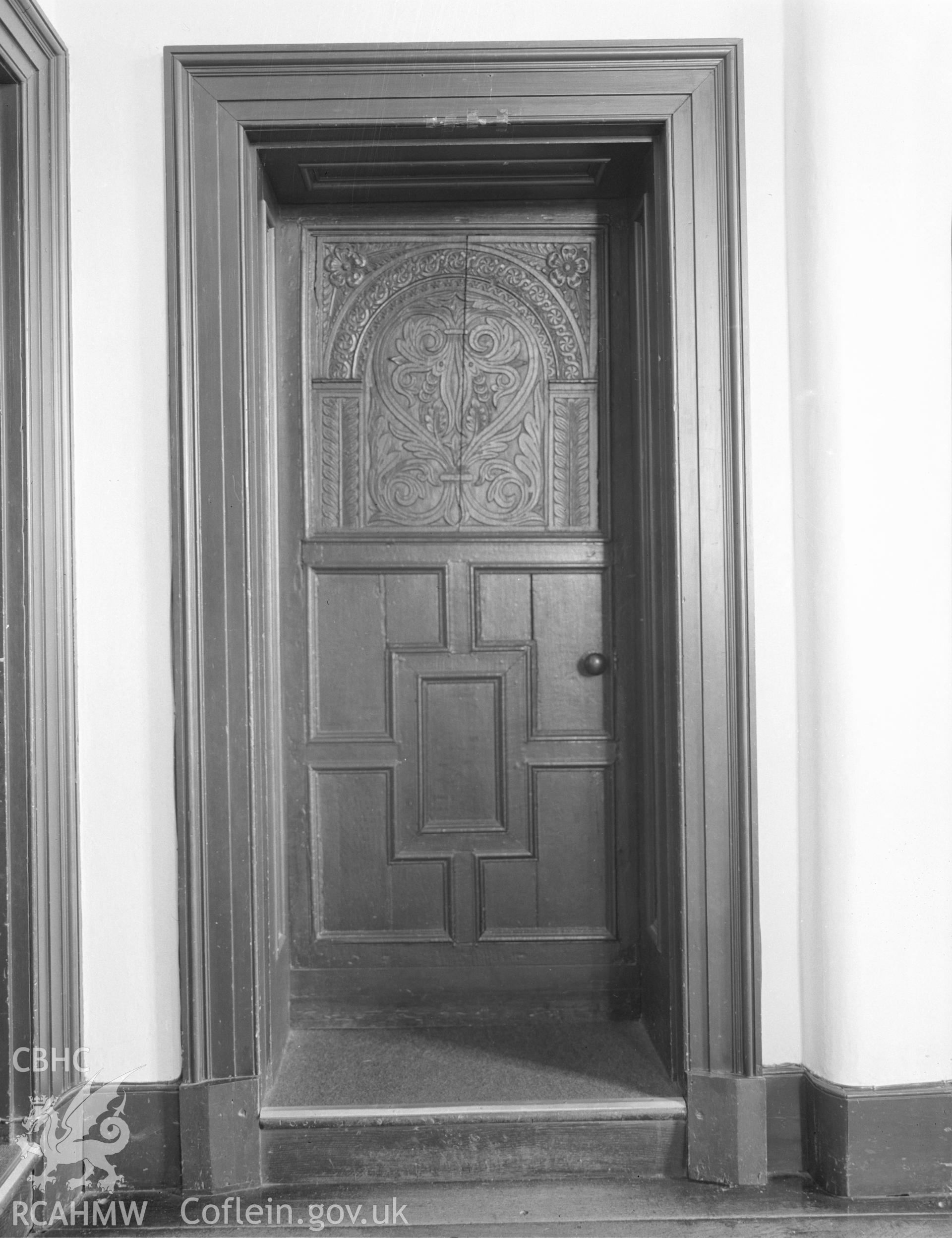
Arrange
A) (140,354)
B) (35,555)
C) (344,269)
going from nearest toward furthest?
(35,555), (140,354), (344,269)

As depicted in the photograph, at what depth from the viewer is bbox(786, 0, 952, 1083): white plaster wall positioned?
1.99m

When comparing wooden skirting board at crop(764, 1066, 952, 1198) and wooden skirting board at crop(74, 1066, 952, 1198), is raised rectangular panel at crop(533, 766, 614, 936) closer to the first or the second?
wooden skirting board at crop(74, 1066, 952, 1198)

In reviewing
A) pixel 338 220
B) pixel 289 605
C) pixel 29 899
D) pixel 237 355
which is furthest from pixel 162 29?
pixel 29 899

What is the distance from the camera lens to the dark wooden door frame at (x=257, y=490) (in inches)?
79.9

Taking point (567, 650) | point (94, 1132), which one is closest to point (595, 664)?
point (567, 650)

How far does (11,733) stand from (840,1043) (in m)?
1.94

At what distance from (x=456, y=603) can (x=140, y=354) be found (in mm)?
1002

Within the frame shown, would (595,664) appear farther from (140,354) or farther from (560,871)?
(140,354)

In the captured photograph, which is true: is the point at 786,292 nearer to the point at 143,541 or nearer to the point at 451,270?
the point at 451,270

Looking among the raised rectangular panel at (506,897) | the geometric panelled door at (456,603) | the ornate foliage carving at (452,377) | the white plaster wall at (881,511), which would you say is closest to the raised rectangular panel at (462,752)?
the geometric panelled door at (456,603)

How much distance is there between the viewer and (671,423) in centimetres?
210

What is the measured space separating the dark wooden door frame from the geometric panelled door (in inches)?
15.1

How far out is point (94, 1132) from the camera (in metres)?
2.02

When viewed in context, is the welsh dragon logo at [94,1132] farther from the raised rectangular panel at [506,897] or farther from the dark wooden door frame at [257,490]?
the raised rectangular panel at [506,897]
